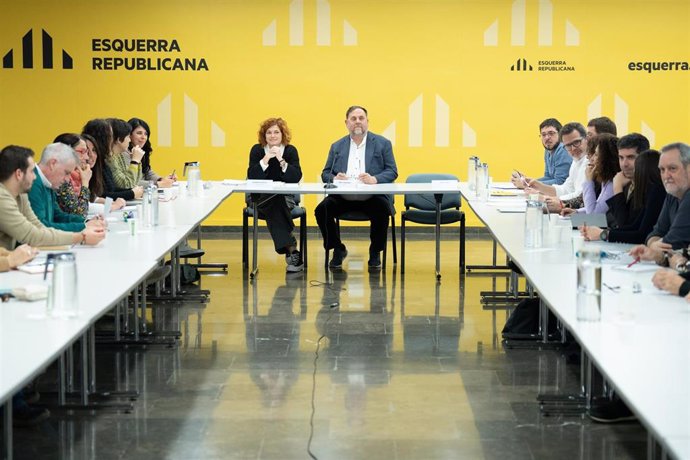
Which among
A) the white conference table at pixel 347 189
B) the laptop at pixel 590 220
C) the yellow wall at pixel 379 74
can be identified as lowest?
the laptop at pixel 590 220

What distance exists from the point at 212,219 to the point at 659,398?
8.73 metres

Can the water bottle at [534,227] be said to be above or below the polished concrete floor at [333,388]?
above

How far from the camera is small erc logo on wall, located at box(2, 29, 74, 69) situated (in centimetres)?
1080

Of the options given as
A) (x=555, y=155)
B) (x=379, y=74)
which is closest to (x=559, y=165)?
(x=555, y=155)

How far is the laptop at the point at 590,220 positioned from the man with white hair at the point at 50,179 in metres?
2.57

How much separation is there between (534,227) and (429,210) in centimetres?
374

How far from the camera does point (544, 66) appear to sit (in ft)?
35.2

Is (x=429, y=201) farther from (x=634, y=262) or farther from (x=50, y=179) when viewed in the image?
(x=634, y=262)

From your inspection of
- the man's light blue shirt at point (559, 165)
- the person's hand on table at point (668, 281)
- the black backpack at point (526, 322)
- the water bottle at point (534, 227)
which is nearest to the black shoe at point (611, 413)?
the person's hand on table at point (668, 281)

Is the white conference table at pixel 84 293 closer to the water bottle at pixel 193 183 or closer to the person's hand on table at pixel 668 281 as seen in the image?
the water bottle at pixel 193 183

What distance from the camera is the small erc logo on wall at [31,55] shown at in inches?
425

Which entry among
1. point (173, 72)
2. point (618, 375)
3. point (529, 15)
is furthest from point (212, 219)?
point (618, 375)

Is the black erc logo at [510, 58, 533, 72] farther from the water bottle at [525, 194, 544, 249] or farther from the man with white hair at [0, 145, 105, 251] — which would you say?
the man with white hair at [0, 145, 105, 251]

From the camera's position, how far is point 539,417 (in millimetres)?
4621
